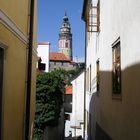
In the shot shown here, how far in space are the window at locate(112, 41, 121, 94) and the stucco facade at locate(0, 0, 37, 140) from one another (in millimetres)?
2327

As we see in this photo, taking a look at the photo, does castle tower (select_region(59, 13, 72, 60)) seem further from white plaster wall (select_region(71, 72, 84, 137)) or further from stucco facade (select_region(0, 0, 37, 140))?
stucco facade (select_region(0, 0, 37, 140))

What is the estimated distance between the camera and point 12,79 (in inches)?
328

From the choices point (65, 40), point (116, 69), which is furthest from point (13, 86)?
point (65, 40)

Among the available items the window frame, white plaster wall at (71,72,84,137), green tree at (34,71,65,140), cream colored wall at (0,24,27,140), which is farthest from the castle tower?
cream colored wall at (0,24,27,140)

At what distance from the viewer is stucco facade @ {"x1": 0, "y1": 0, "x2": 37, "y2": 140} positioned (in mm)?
7477

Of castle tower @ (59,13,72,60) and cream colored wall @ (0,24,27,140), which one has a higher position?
castle tower @ (59,13,72,60)

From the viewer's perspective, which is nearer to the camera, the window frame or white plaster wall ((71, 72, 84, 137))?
the window frame

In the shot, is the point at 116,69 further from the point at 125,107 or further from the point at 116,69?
the point at 125,107

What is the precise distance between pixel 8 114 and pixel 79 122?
75.5 feet

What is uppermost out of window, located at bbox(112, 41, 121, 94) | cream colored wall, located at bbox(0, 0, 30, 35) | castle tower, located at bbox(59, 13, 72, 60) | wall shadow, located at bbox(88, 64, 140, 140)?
castle tower, located at bbox(59, 13, 72, 60)

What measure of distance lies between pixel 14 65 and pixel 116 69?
2824mm

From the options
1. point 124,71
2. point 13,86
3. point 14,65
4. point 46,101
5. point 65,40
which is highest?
point 65,40

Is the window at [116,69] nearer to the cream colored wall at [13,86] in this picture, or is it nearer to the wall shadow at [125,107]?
the wall shadow at [125,107]

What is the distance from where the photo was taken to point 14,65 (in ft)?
27.9
